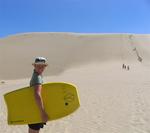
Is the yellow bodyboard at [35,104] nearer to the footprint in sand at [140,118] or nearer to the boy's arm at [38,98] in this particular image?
the boy's arm at [38,98]

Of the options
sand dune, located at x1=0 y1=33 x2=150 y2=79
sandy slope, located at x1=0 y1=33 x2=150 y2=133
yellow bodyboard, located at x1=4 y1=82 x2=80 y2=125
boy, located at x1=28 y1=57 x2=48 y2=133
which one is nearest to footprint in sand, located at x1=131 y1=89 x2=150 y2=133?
sandy slope, located at x1=0 y1=33 x2=150 y2=133

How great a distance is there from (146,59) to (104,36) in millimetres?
17475

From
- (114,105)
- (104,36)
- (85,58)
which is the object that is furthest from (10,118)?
(104,36)

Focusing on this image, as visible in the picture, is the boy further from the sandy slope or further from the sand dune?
the sand dune

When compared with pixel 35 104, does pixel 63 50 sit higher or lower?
higher

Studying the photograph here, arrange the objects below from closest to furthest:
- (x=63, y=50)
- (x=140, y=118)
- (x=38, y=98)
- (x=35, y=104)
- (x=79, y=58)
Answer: (x=38, y=98) → (x=35, y=104) → (x=140, y=118) → (x=79, y=58) → (x=63, y=50)

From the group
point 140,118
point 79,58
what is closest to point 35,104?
point 140,118

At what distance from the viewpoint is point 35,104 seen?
5672mm

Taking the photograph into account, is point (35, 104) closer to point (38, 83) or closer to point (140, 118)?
point (38, 83)

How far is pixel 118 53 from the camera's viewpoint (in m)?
66.6

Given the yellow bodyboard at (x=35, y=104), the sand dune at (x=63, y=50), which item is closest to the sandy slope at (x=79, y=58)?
the sand dune at (x=63, y=50)

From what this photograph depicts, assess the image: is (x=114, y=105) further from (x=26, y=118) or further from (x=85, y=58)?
(x=85, y=58)

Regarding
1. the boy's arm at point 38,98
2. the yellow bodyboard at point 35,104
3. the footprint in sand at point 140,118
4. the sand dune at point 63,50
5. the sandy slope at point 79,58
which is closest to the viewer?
the boy's arm at point 38,98

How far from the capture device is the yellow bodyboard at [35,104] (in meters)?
5.71
